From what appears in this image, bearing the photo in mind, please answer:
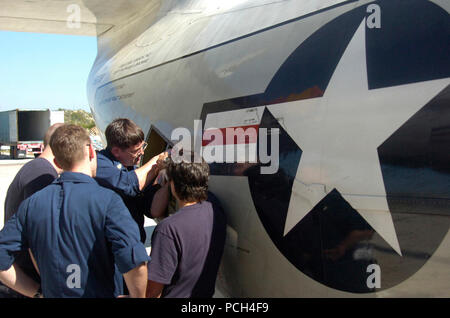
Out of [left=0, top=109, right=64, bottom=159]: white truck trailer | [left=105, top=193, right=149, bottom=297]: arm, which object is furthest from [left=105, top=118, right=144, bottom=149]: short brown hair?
[left=0, top=109, right=64, bottom=159]: white truck trailer

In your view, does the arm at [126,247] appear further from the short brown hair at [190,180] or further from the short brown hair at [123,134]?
the short brown hair at [123,134]

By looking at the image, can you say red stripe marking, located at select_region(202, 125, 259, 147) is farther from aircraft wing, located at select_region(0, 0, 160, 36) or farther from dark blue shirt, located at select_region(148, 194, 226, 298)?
aircraft wing, located at select_region(0, 0, 160, 36)

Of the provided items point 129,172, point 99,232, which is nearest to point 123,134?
point 129,172

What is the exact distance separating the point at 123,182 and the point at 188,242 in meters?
0.67

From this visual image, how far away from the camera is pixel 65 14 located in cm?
548

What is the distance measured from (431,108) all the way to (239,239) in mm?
1425

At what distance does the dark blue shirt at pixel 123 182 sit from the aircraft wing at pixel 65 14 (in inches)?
122

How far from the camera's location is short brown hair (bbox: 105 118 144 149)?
2.70m

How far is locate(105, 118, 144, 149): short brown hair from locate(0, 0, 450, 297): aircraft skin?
526 mm

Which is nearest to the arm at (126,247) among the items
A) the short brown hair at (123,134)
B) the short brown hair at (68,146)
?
the short brown hair at (68,146)

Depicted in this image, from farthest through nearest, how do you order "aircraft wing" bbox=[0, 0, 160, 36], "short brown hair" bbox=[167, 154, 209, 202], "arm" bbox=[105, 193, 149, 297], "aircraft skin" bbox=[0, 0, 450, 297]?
"aircraft wing" bbox=[0, 0, 160, 36] → "short brown hair" bbox=[167, 154, 209, 202] → "arm" bbox=[105, 193, 149, 297] → "aircraft skin" bbox=[0, 0, 450, 297]

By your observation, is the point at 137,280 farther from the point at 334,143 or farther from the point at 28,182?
the point at 334,143

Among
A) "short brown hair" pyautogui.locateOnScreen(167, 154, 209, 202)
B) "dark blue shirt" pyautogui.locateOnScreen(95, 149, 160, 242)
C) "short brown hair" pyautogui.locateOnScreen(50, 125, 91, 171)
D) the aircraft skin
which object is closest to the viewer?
the aircraft skin

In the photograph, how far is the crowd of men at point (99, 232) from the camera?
6.59 feet
